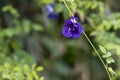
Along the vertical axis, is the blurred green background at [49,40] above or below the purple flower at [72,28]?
below

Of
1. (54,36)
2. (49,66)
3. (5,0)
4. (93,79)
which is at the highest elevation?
(5,0)

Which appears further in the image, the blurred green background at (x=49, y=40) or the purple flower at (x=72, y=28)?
the blurred green background at (x=49, y=40)

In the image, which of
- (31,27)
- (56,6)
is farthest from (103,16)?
(31,27)

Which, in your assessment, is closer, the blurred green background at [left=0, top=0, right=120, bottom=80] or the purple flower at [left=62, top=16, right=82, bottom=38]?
the purple flower at [left=62, top=16, right=82, bottom=38]

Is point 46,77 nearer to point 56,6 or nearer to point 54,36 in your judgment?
point 54,36

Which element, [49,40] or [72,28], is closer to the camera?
[72,28]

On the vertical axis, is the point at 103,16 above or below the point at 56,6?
below

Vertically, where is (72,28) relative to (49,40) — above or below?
above

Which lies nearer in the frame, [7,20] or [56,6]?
[56,6]
